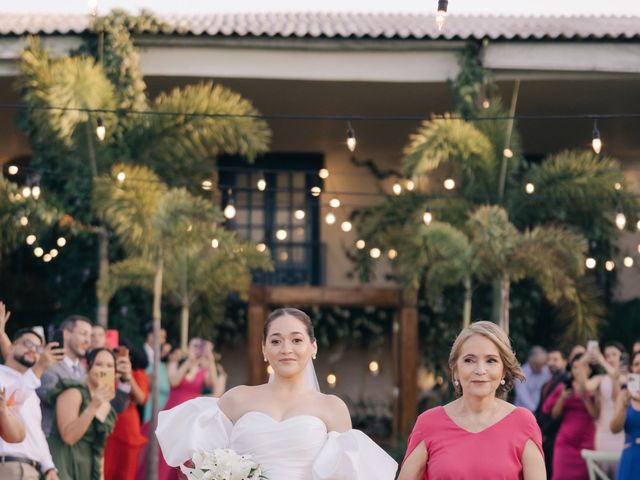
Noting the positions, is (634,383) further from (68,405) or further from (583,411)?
(68,405)

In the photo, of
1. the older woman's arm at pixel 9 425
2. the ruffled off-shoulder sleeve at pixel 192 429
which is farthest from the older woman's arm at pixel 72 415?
the ruffled off-shoulder sleeve at pixel 192 429

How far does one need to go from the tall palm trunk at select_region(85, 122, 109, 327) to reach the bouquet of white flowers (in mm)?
10500

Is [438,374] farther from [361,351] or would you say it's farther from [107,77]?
[107,77]

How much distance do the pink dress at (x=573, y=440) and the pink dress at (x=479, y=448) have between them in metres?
6.93

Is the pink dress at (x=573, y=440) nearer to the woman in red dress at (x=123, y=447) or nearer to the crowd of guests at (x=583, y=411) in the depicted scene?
the crowd of guests at (x=583, y=411)

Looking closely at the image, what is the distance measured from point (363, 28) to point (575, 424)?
7346mm

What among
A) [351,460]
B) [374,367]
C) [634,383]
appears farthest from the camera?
[374,367]

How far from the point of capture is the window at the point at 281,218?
70.1 ft

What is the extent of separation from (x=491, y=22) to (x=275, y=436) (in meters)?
13.7

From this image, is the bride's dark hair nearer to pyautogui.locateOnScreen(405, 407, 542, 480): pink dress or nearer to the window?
pyautogui.locateOnScreen(405, 407, 542, 480): pink dress

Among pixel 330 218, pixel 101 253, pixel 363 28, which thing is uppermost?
pixel 363 28

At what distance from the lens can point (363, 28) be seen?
57.8 feet

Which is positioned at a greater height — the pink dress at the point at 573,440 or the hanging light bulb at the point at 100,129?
the hanging light bulb at the point at 100,129

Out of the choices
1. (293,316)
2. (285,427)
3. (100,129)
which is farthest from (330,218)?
(285,427)
